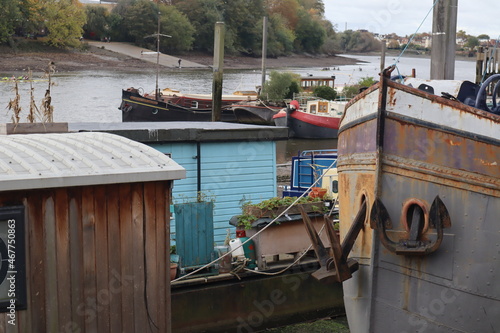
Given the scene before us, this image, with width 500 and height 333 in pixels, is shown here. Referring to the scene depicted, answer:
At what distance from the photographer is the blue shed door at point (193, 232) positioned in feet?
36.9

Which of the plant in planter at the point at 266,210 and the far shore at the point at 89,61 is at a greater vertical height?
the far shore at the point at 89,61

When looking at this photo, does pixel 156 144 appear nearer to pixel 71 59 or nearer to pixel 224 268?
pixel 224 268

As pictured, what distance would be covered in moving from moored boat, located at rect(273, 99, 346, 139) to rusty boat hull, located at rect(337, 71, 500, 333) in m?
29.2

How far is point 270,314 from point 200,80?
203ft

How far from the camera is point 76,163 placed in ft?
24.4

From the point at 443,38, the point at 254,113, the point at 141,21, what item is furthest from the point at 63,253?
the point at 141,21

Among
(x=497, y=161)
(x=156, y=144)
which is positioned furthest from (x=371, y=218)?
(x=156, y=144)

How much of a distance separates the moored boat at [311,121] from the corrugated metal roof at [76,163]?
2994 centimetres

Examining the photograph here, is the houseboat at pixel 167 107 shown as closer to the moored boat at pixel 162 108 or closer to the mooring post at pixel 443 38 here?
the moored boat at pixel 162 108

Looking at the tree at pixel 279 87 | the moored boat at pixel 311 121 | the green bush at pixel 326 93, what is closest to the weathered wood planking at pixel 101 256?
the moored boat at pixel 311 121

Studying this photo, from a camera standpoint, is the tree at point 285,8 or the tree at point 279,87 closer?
the tree at point 279,87

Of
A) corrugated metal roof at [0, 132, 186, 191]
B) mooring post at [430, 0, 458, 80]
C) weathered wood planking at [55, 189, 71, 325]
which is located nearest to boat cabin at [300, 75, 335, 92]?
mooring post at [430, 0, 458, 80]

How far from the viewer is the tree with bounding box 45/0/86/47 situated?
3317 inches

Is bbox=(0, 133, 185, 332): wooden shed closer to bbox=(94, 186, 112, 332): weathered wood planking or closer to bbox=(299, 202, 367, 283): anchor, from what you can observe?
bbox=(94, 186, 112, 332): weathered wood planking
